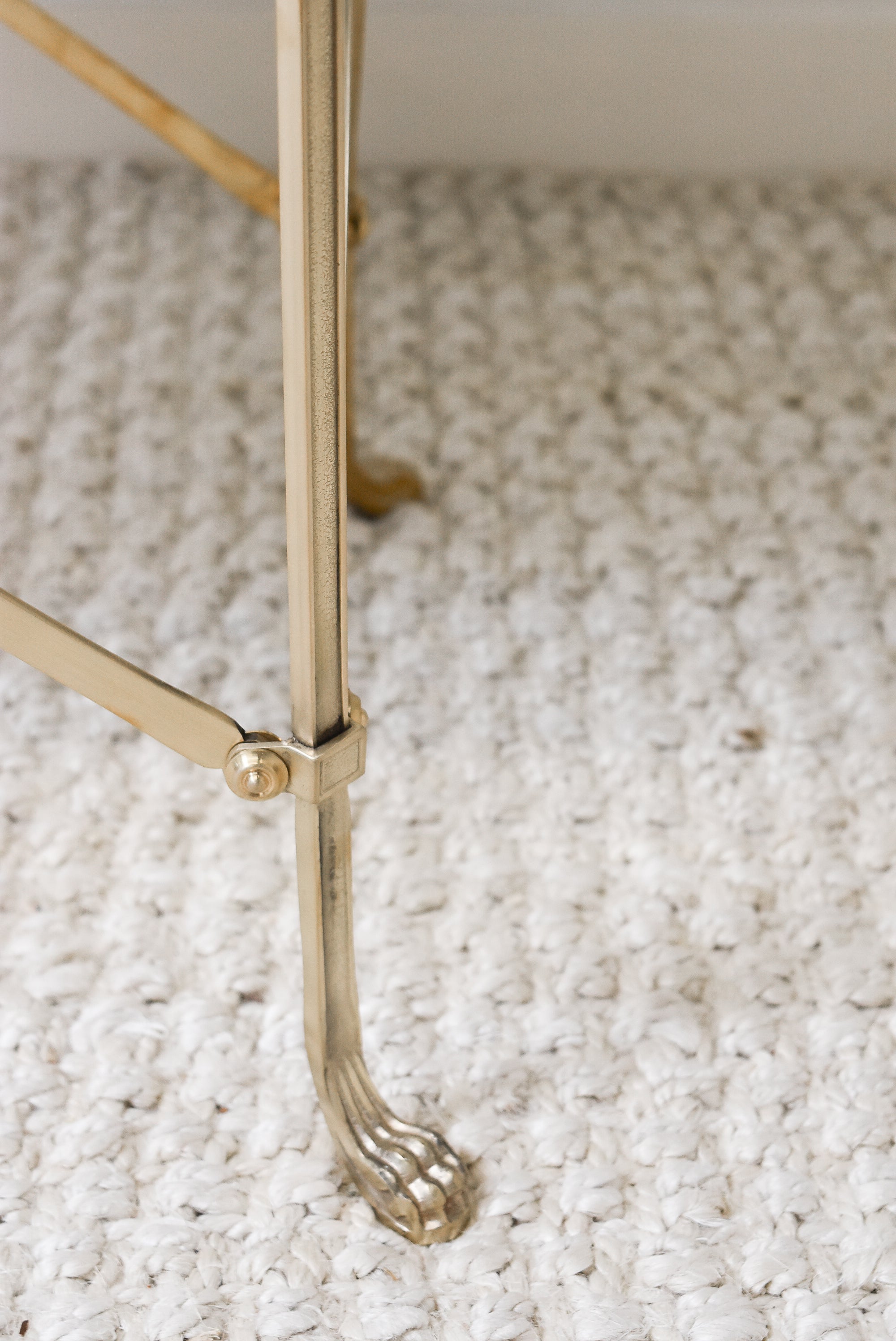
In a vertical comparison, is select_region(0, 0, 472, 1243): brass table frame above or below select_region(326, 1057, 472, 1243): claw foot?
above

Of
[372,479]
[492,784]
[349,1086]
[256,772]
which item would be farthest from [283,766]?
[372,479]

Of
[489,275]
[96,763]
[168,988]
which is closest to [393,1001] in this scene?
[168,988]

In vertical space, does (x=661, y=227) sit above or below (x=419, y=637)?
above

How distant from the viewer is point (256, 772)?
1.40 feet

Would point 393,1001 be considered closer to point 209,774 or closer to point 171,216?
point 209,774

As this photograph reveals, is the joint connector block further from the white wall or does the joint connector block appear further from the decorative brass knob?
the white wall

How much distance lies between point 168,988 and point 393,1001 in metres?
0.10

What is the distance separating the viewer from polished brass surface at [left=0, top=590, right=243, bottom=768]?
422 millimetres

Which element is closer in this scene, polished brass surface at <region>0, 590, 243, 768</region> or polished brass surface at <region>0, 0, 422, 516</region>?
polished brass surface at <region>0, 590, 243, 768</region>

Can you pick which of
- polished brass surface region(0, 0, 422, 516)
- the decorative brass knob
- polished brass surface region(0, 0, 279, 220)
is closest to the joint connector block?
the decorative brass knob

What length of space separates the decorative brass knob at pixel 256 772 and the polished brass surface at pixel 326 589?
11 millimetres

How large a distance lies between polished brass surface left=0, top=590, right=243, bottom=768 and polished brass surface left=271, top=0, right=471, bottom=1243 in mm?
30

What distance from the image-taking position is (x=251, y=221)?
1.02 m

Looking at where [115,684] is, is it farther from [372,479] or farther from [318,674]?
[372,479]
